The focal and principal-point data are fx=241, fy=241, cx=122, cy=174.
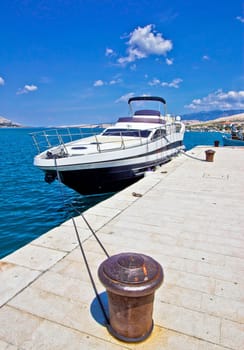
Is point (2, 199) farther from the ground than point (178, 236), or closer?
closer

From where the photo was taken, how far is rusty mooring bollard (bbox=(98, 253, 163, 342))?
1677 mm

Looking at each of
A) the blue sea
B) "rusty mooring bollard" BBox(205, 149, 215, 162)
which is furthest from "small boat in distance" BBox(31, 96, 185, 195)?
"rusty mooring bollard" BBox(205, 149, 215, 162)

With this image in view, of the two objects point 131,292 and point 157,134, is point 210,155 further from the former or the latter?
point 131,292

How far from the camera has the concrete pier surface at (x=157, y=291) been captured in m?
1.94

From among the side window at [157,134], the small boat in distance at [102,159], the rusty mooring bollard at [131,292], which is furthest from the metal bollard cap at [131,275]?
the side window at [157,134]

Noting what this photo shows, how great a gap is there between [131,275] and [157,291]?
95 cm

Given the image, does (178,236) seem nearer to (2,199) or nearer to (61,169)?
(61,169)

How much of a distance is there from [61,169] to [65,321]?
203 inches

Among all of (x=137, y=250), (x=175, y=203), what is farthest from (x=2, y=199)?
(x=137, y=250)

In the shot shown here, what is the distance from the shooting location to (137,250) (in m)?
3.24

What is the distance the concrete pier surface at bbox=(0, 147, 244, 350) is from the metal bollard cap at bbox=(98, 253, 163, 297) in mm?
547

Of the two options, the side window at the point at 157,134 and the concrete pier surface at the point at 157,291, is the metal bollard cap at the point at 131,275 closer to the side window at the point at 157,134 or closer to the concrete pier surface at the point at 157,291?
the concrete pier surface at the point at 157,291

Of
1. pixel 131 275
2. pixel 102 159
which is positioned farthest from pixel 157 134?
pixel 131 275

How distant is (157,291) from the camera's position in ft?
8.17
